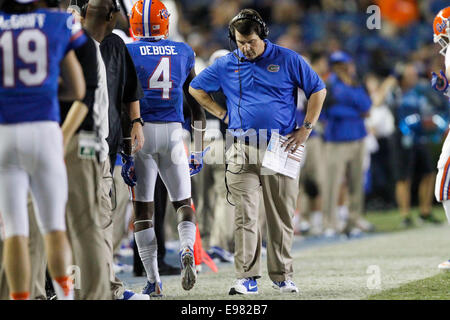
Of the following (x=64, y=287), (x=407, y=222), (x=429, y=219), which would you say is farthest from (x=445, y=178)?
(x=429, y=219)

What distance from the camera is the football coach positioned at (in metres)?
6.32

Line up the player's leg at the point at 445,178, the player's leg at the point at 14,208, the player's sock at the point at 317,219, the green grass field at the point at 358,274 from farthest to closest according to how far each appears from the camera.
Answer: the player's sock at the point at 317,219 → the player's leg at the point at 445,178 → the green grass field at the point at 358,274 → the player's leg at the point at 14,208

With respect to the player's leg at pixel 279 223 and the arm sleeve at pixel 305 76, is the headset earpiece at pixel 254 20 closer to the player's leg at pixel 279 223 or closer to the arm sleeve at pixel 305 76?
the arm sleeve at pixel 305 76

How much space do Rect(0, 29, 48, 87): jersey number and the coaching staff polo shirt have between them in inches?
93.0

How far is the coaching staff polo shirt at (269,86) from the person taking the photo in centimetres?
635

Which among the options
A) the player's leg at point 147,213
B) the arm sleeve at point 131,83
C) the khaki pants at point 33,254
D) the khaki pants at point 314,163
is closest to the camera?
the khaki pants at point 33,254

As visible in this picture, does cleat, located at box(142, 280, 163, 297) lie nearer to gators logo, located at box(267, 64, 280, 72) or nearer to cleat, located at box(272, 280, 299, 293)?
cleat, located at box(272, 280, 299, 293)

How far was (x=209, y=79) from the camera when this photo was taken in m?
6.60

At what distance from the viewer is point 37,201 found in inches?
172

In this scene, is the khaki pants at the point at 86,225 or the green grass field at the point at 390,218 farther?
the green grass field at the point at 390,218

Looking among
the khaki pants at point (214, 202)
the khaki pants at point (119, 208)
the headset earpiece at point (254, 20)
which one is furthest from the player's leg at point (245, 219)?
the khaki pants at point (214, 202)

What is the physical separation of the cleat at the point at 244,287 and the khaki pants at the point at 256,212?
2.7 inches
